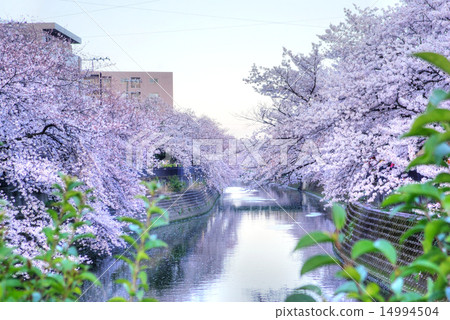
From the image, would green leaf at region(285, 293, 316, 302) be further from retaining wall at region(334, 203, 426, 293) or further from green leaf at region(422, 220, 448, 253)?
retaining wall at region(334, 203, 426, 293)

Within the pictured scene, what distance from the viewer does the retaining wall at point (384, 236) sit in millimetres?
11794

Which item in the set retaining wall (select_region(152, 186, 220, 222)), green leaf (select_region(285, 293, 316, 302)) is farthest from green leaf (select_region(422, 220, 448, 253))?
retaining wall (select_region(152, 186, 220, 222))

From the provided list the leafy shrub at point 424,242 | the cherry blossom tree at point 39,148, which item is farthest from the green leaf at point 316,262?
the cherry blossom tree at point 39,148

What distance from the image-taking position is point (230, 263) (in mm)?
18000

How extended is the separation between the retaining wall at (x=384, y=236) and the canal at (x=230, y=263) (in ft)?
3.89

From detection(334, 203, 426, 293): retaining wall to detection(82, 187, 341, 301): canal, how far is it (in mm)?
1185

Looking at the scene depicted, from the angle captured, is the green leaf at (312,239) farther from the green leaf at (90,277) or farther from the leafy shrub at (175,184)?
the leafy shrub at (175,184)

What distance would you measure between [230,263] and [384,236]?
5560 millimetres

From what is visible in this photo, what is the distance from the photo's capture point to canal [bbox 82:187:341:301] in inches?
551

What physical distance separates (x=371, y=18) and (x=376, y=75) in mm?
10110

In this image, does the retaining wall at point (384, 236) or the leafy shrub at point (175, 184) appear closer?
the retaining wall at point (384, 236)

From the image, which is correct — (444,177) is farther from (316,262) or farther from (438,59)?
(316,262)

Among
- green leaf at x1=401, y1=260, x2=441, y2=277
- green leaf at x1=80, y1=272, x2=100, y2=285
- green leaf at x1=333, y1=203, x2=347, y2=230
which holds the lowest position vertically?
green leaf at x1=80, y1=272, x2=100, y2=285

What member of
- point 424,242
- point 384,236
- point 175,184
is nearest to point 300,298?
point 424,242
